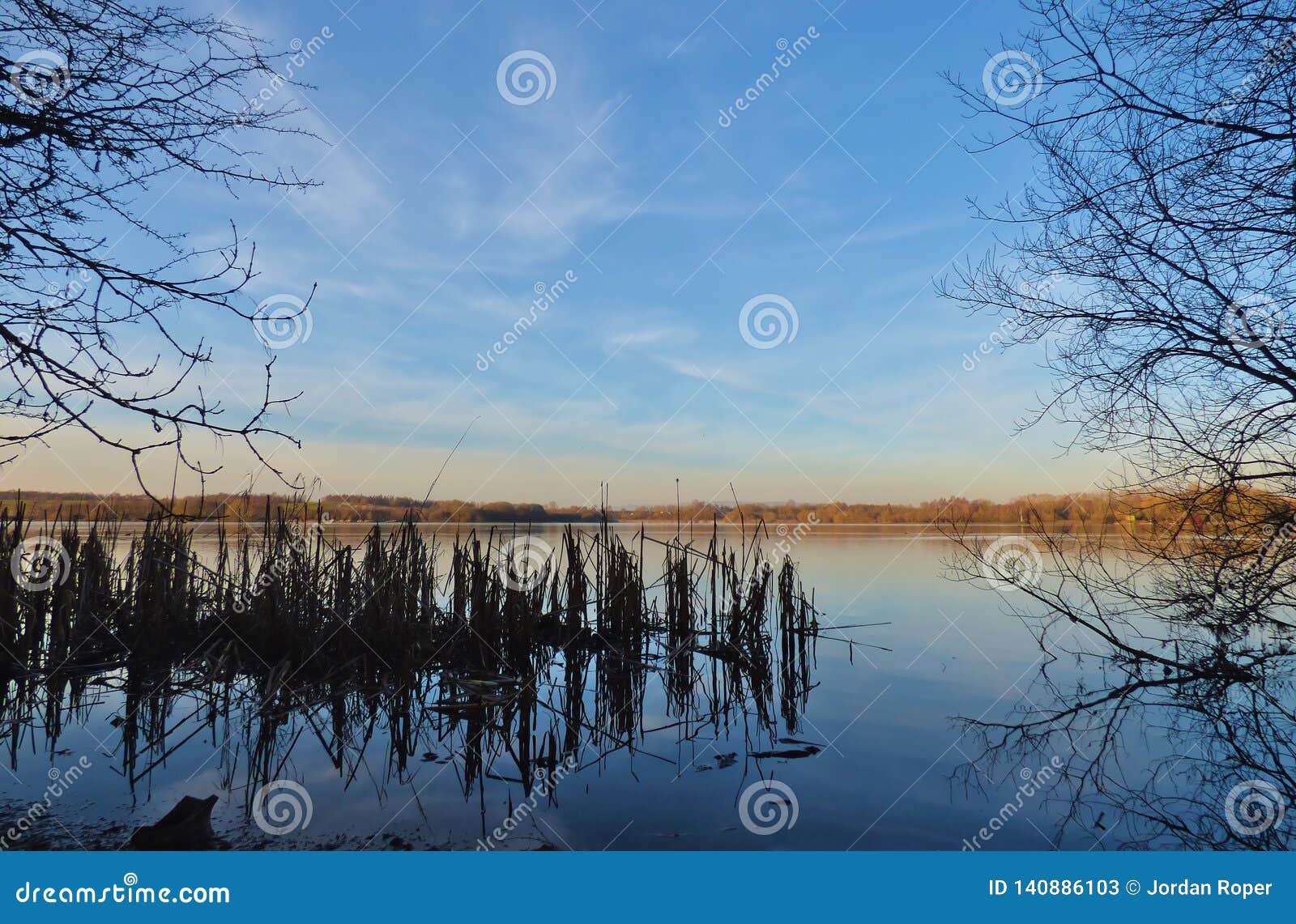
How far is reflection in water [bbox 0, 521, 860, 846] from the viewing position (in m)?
3.82

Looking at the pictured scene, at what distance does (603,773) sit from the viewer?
3.54 metres

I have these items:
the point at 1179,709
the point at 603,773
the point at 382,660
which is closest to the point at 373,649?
the point at 382,660

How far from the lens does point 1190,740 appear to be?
4258 mm

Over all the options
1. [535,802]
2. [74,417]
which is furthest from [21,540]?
[535,802]

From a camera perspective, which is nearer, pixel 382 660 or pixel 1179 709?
pixel 1179 709

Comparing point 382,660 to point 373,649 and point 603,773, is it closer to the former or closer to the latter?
point 373,649

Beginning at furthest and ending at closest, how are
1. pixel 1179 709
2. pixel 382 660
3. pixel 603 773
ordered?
1. pixel 382 660
2. pixel 1179 709
3. pixel 603 773

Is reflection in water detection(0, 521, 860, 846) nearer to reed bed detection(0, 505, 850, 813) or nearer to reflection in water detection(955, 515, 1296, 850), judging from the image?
reed bed detection(0, 505, 850, 813)

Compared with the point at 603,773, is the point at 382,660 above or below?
above

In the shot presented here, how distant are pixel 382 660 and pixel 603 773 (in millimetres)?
2456

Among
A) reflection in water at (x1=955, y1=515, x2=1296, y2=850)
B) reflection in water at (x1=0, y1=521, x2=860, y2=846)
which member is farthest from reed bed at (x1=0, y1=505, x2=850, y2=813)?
reflection in water at (x1=955, y1=515, x2=1296, y2=850)

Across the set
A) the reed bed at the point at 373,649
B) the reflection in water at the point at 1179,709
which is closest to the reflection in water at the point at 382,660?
the reed bed at the point at 373,649

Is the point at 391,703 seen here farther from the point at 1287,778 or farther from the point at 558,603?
the point at 1287,778

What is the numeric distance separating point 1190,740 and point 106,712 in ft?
21.5
